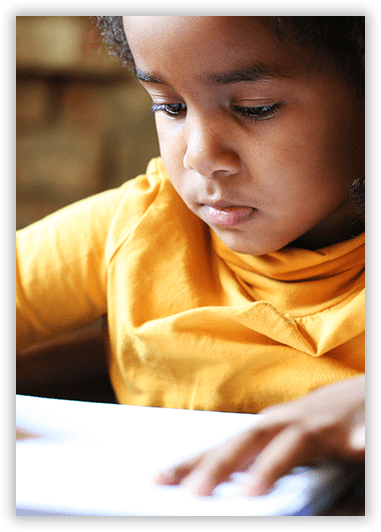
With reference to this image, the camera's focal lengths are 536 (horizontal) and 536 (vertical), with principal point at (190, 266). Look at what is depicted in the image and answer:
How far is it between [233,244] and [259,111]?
0.33 feet

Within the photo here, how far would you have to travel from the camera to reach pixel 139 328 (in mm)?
417

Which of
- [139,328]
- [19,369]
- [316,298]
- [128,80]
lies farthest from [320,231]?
[128,80]

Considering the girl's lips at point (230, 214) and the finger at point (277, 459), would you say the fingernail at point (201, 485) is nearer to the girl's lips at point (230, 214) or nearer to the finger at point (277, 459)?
the finger at point (277, 459)

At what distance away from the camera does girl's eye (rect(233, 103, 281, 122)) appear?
12.6 inches

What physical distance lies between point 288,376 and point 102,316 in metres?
0.20

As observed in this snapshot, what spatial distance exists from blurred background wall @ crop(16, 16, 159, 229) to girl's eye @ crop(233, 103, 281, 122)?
0.48 metres

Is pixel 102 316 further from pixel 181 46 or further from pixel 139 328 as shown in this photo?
pixel 181 46

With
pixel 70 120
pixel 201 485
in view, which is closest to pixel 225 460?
pixel 201 485

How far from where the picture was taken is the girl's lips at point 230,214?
1.19 ft

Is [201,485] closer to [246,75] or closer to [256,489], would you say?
[256,489]

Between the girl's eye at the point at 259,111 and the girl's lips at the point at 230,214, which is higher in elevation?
the girl's eye at the point at 259,111

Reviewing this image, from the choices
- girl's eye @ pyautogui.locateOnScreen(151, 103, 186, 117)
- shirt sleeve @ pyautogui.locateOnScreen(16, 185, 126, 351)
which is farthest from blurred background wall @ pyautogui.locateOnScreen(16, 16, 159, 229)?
girl's eye @ pyautogui.locateOnScreen(151, 103, 186, 117)

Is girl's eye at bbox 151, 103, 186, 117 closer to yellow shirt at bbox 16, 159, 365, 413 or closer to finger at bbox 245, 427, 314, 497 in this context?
yellow shirt at bbox 16, 159, 365, 413

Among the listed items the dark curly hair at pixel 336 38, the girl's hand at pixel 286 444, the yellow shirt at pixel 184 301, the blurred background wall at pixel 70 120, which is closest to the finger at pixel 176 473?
the girl's hand at pixel 286 444
